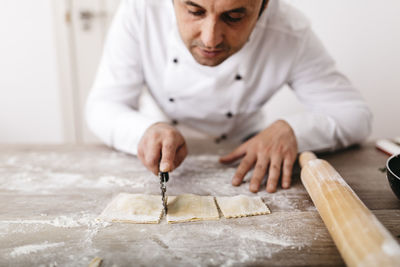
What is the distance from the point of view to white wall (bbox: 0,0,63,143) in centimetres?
304

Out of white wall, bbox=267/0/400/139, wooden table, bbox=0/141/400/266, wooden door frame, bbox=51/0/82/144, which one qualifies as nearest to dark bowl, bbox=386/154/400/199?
wooden table, bbox=0/141/400/266

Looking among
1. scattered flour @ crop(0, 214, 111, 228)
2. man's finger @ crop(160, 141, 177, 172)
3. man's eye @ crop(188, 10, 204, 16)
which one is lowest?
scattered flour @ crop(0, 214, 111, 228)

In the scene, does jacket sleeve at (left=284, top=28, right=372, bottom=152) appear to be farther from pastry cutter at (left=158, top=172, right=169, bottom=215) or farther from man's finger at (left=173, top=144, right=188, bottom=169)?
pastry cutter at (left=158, top=172, right=169, bottom=215)

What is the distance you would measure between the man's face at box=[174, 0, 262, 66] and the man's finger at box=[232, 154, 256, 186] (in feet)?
1.25

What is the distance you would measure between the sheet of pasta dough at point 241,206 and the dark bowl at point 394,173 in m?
0.35

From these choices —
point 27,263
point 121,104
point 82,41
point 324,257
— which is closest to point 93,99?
point 121,104

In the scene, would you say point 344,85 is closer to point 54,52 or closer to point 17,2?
point 54,52

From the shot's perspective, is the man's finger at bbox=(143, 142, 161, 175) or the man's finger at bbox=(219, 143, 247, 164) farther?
the man's finger at bbox=(219, 143, 247, 164)

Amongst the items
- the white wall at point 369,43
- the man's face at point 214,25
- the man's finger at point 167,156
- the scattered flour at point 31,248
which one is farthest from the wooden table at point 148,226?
the white wall at point 369,43

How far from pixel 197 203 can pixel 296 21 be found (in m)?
1.03

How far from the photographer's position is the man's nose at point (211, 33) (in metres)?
1.03

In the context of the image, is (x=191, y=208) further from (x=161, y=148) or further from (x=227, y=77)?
(x=227, y=77)

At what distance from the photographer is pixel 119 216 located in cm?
84

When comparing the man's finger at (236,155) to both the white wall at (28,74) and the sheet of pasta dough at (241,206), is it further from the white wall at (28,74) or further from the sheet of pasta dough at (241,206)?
the white wall at (28,74)
